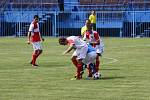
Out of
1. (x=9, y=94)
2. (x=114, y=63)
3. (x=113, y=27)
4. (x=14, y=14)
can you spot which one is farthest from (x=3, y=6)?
(x=9, y=94)

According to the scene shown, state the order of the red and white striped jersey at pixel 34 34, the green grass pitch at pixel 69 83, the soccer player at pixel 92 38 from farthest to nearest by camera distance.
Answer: the red and white striped jersey at pixel 34 34, the soccer player at pixel 92 38, the green grass pitch at pixel 69 83

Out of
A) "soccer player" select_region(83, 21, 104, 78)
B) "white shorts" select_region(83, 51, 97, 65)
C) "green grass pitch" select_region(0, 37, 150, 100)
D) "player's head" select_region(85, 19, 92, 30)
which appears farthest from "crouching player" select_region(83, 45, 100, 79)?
"player's head" select_region(85, 19, 92, 30)

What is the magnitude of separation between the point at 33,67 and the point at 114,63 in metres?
3.54

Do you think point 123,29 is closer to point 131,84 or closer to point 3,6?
point 3,6

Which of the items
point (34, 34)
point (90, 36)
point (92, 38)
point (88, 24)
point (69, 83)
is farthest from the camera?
point (34, 34)

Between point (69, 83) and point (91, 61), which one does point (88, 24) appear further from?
point (69, 83)

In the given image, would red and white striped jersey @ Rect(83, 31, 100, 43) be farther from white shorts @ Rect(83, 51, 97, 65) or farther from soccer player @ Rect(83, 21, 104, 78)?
white shorts @ Rect(83, 51, 97, 65)

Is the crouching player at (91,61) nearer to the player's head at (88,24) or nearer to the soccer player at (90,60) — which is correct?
the soccer player at (90,60)

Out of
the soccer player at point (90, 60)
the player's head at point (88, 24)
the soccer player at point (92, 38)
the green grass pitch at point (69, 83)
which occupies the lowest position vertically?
the green grass pitch at point (69, 83)

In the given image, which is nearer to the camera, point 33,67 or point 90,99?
point 90,99

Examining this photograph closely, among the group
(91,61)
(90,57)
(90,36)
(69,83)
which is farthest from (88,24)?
(69,83)

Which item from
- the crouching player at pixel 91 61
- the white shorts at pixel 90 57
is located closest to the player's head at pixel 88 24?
the crouching player at pixel 91 61

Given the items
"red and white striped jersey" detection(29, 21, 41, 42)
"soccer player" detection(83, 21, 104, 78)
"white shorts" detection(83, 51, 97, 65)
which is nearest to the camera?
"white shorts" detection(83, 51, 97, 65)

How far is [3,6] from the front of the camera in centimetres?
6144
